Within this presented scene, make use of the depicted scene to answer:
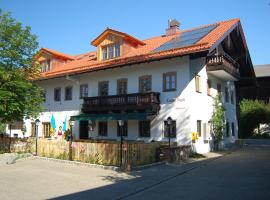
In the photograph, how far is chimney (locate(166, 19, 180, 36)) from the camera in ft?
90.4

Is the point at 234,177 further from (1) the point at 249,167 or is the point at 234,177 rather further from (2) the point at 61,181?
(2) the point at 61,181

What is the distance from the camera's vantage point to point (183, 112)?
20.2m

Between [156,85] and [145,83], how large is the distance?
1129mm

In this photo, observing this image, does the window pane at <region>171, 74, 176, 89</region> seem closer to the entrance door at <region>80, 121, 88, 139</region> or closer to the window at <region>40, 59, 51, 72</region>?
the entrance door at <region>80, 121, 88, 139</region>

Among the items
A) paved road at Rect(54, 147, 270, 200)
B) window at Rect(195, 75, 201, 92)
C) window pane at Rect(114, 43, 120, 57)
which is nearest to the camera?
paved road at Rect(54, 147, 270, 200)

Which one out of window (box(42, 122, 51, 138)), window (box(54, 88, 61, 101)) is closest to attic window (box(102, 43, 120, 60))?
window (box(54, 88, 61, 101))

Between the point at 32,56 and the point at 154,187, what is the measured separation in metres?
14.3

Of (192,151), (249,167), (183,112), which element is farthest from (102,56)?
(249,167)

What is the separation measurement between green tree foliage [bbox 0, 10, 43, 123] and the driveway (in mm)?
4954

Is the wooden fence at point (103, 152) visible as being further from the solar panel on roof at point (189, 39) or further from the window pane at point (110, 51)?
the window pane at point (110, 51)

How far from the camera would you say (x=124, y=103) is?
21.6m

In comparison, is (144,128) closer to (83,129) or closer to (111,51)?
(83,129)

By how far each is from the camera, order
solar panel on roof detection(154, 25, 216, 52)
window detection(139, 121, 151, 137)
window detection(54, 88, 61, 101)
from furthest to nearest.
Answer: window detection(54, 88, 61, 101) < window detection(139, 121, 151, 137) < solar panel on roof detection(154, 25, 216, 52)

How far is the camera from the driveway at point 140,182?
9430mm
